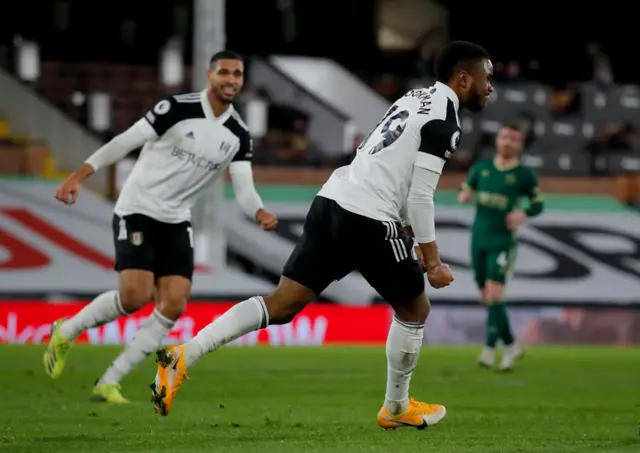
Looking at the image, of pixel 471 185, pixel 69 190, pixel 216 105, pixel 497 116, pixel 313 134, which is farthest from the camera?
pixel 313 134

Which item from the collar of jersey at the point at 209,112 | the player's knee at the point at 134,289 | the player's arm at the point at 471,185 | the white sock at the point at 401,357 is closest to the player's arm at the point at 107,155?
the collar of jersey at the point at 209,112

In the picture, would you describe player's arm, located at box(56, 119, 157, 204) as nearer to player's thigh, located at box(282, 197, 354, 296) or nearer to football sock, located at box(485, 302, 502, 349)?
player's thigh, located at box(282, 197, 354, 296)

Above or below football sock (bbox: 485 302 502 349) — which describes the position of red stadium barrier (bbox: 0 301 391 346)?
below

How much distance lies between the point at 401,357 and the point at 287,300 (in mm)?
661

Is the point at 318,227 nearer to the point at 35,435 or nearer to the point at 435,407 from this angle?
the point at 435,407

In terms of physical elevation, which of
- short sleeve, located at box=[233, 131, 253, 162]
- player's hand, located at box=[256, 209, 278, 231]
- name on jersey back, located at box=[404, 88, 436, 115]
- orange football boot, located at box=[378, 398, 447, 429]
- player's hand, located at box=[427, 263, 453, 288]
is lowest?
orange football boot, located at box=[378, 398, 447, 429]

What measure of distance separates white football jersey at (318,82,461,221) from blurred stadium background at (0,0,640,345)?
9.03 m

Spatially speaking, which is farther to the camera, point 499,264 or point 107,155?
point 499,264

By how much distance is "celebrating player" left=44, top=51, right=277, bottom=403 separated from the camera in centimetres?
897

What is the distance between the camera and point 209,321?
16172 mm

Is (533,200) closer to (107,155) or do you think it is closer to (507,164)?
(507,164)

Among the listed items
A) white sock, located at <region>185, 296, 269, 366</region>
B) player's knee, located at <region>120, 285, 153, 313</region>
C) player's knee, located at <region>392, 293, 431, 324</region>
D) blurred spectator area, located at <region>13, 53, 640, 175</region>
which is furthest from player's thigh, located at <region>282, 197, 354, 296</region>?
blurred spectator area, located at <region>13, 53, 640, 175</region>

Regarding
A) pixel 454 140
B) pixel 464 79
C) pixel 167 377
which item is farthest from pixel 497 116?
pixel 167 377

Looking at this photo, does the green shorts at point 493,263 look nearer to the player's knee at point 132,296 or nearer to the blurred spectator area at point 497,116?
the player's knee at point 132,296
